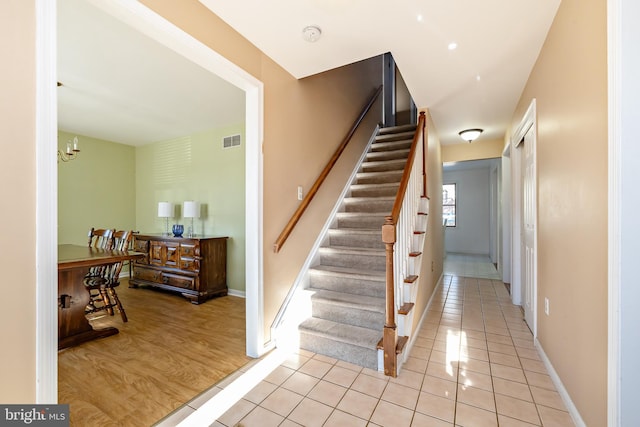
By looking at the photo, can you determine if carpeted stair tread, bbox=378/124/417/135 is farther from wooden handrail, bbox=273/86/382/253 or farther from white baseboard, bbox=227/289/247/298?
white baseboard, bbox=227/289/247/298

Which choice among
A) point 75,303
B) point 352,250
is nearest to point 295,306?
point 352,250

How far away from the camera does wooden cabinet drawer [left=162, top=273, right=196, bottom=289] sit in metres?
3.77

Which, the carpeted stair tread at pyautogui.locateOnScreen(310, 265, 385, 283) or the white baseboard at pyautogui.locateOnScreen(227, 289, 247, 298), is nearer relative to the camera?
the carpeted stair tread at pyautogui.locateOnScreen(310, 265, 385, 283)

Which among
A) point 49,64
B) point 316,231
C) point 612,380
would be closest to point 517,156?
point 316,231

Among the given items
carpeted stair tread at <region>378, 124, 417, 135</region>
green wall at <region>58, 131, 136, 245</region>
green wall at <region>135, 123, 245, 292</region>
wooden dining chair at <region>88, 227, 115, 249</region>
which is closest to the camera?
wooden dining chair at <region>88, 227, 115, 249</region>

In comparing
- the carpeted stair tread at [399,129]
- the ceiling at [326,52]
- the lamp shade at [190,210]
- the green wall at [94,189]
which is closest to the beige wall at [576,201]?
the ceiling at [326,52]

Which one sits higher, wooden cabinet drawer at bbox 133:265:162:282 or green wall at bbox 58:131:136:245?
green wall at bbox 58:131:136:245

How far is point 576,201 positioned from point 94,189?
248 inches

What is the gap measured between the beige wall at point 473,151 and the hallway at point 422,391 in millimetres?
3423

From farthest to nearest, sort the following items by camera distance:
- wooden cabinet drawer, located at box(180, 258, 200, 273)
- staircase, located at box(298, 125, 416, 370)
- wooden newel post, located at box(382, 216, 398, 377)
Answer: wooden cabinet drawer, located at box(180, 258, 200, 273) < staircase, located at box(298, 125, 416, 370) < wooden newel post, located at box(382, 216, 398, 377)

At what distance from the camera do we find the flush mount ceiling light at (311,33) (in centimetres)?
204

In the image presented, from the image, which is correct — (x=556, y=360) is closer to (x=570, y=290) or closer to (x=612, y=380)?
(x=570, y=290)

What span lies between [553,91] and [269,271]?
256 cm

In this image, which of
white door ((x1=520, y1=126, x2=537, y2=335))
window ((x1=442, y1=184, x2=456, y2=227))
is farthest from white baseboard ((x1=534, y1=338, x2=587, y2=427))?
window ((x1=442, y1=184, x2=456, y2=227))
